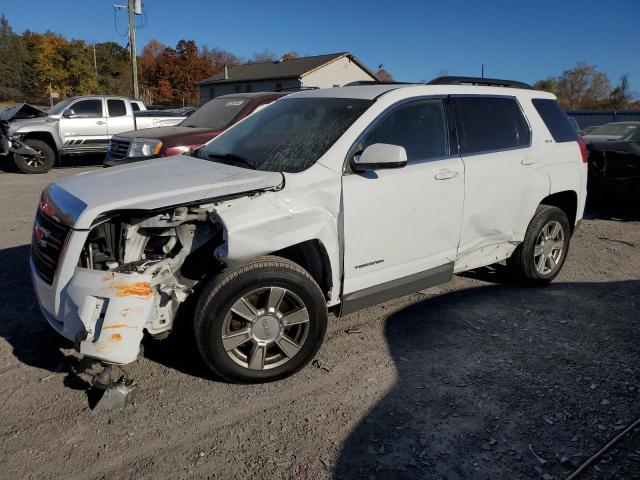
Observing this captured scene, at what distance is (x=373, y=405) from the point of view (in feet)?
10.2

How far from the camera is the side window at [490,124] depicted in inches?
167

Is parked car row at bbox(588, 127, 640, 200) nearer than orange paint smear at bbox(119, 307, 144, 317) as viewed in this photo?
No

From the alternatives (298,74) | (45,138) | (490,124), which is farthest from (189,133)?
(298,74)

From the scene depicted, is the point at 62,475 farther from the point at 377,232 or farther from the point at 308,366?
the point at 377,232

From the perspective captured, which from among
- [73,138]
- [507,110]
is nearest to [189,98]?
[73,138]

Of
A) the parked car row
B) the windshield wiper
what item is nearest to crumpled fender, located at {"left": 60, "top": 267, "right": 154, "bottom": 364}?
the windshield wiper

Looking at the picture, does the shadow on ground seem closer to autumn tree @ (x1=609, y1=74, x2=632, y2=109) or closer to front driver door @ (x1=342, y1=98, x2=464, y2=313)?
front driver door @ (x1=342, y1=98, x2=464, y2=313)

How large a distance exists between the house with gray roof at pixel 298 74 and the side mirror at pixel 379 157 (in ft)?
122

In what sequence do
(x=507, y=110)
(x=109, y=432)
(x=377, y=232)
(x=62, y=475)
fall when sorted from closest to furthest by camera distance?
(x=62, y=475)
(x=109, y=432)
(x=377, y=232)
(x=507, y=110)

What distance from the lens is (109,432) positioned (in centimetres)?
283

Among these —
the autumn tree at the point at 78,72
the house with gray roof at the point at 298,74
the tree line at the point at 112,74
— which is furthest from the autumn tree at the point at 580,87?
the autumn tree at the point at 78,72

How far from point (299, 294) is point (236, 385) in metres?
0.73

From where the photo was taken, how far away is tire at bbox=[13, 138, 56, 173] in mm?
13055

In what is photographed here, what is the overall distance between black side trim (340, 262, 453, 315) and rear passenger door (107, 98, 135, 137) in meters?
12.7
